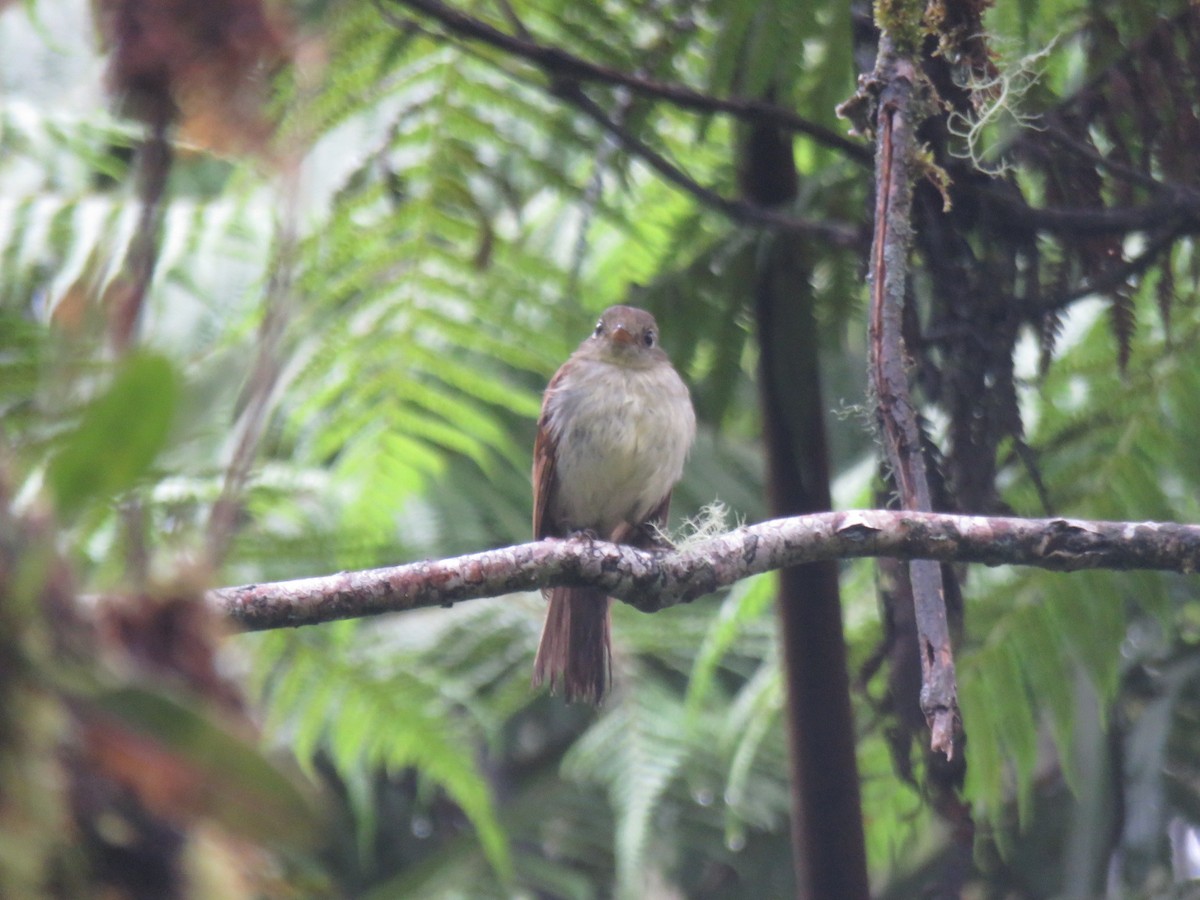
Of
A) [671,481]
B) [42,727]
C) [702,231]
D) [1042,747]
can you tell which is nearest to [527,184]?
[671,481]

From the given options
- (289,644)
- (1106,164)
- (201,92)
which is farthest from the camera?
(289,644)

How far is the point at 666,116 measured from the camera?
4.07 m

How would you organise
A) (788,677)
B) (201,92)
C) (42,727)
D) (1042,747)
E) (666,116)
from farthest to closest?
(1042,747)
(666,116)
(788,677)
(201,92)
(42,727)

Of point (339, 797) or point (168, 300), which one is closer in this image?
point (168, 300)

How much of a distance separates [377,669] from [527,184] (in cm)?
173

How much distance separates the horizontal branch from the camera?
207 cm

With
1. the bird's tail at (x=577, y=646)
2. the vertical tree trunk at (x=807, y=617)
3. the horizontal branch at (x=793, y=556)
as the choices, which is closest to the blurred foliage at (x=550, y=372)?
the vertical tree trunk at (x=807, y=617)

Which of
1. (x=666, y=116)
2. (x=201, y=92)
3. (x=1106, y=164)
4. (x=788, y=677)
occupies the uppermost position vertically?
(x=666, y=116)

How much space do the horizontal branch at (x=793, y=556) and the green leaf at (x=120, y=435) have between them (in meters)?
1.32

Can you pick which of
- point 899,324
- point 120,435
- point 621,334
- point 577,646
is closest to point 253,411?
point 120,435

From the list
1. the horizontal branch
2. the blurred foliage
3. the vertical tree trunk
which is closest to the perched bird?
the blurred foliage

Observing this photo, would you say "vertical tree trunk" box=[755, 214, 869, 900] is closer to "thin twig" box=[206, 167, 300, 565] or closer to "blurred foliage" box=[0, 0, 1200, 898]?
"blurred foliage" box=[0, 0, 1200, 898]

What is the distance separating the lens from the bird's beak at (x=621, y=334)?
425 cm

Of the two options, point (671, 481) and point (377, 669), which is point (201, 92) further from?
point (377, 669)
